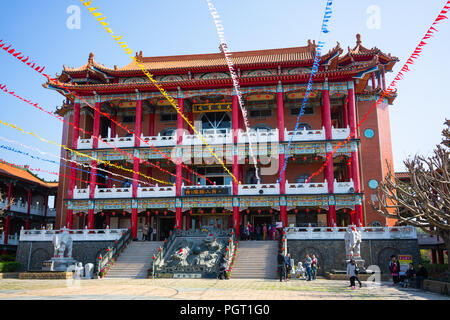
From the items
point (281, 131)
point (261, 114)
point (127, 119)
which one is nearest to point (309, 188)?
point (281, 131)

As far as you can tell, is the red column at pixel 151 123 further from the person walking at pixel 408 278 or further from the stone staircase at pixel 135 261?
the person walking at pixel 408 278

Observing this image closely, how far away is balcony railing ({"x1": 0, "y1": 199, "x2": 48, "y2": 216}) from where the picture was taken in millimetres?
32375

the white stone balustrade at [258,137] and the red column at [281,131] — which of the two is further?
the white stone balustrade at [258,137]

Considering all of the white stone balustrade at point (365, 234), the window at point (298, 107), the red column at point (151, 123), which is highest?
the window at point (298, 107)

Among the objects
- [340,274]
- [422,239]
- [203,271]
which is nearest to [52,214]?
[203,271]

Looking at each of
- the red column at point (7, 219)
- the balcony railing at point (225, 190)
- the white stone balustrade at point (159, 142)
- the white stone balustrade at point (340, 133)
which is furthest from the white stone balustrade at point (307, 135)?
the red column at point (7, 219)

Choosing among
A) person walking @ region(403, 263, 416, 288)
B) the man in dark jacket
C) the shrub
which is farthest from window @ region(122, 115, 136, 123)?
the man in dark jacket

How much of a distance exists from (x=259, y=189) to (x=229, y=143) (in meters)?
3.77

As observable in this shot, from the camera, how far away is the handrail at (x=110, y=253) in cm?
2030

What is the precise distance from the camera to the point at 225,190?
86.2ft

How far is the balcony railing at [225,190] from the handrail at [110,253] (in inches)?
127

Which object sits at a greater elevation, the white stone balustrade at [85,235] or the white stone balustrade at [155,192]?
the white stone balustrade at [155,192]

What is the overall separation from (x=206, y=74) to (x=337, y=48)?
9.65m

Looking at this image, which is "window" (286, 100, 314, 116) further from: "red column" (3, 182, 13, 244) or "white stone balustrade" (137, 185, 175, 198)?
"red column" (3, 182, 13, 244)
